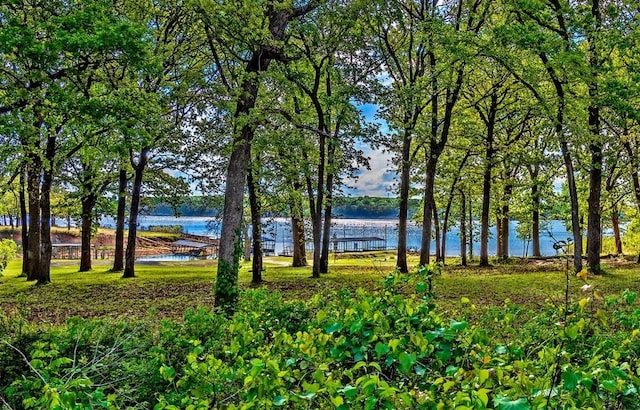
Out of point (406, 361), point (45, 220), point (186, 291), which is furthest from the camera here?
point (45, 220)

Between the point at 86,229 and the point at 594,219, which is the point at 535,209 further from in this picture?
the point at 86,229

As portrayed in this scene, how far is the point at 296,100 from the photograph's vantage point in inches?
637

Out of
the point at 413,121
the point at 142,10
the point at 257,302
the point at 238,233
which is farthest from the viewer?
the point at 413,121

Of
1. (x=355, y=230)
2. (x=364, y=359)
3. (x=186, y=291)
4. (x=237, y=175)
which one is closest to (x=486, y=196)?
(x=186, y=291)

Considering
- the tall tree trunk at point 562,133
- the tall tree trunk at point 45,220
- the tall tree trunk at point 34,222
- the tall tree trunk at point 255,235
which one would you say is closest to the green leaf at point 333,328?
the tall tree trunk at point 255,235

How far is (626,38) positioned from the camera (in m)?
11.0

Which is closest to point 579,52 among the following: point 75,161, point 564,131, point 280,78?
point 564,131

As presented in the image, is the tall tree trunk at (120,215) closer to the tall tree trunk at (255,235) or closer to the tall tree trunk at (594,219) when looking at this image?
the tall tree trunk at (255,235)

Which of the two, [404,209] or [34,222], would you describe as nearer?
[34,222]

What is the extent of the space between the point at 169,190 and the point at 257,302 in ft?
50.3

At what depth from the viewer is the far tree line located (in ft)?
30.8

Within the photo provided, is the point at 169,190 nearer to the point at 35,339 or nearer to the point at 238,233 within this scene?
the point at 238,233

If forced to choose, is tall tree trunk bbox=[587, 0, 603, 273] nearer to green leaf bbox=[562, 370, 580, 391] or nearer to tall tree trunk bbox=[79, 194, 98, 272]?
green leaf bbox=[562, 370, 580, 391]

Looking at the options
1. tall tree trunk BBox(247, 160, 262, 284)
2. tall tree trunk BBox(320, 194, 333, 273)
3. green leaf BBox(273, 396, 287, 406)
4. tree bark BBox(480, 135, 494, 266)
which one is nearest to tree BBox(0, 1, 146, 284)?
tall tree trunk BBox(247, 160, 262, 284)
